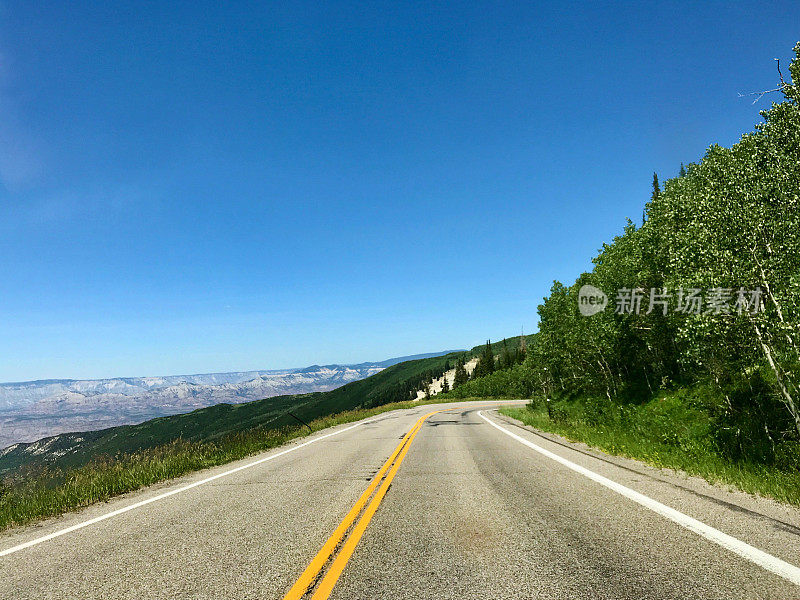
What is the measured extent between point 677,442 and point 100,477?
14.8 metres

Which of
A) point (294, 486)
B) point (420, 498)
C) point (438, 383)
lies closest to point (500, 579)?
point (420, 498)

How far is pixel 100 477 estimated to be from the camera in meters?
9.34

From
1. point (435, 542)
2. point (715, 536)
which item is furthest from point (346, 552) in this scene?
point (715, 536)

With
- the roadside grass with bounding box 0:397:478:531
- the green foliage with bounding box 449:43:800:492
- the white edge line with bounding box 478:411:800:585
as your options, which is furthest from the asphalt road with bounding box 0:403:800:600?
the green foliage with bounding box 449:43:800:492

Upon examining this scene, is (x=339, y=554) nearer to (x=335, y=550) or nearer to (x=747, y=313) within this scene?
(x=335, y=550)

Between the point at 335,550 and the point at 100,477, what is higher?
the point at 335,550

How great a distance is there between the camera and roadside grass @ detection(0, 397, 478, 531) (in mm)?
7414

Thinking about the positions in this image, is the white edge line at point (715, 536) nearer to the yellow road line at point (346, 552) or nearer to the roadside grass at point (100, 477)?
the yellow road line at point (346, 552)

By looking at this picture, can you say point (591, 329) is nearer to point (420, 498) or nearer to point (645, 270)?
point (645, 270)

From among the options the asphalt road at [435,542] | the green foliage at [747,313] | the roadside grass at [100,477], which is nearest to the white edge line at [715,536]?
the asphalt road at [435,542]

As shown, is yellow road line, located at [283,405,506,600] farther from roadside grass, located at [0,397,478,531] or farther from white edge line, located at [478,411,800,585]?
roadside grass, located at [0,397,478,531]

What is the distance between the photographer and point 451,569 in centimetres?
375

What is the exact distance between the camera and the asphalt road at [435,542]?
341 cm

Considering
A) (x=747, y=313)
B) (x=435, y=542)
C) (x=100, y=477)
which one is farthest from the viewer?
(x=747, y=313)
